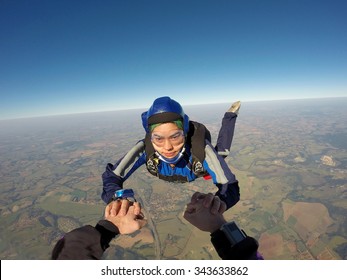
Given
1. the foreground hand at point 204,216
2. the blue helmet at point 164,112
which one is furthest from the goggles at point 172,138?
the foreground hand at point 204,216

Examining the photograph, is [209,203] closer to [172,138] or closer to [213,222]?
[213,222]

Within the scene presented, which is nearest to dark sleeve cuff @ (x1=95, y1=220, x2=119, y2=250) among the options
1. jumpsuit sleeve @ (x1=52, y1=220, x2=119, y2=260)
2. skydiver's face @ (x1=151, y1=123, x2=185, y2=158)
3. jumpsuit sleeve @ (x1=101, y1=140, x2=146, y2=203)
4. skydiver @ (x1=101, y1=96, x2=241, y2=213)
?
jumpsuit sleeve @ (x1=52, y1=220, x2=119, y2=260)

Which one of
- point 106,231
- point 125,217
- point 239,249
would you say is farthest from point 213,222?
point 106,231

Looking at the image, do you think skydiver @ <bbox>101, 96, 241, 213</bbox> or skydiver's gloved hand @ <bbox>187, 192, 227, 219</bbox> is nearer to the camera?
skydiver's gloved hand @ <bbox>187, 192, 227, 219</bbox>

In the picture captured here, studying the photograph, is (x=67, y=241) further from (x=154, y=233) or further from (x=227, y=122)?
(x=154, y=233)

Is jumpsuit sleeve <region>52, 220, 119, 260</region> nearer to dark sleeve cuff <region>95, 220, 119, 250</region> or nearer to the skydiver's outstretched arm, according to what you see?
dark sleeve cuff <region>95, 220, 119, 250</region>

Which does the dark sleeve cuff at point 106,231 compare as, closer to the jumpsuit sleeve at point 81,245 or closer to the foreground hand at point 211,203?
the jumpsuit sleeve at point 81,245
